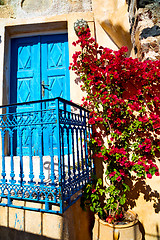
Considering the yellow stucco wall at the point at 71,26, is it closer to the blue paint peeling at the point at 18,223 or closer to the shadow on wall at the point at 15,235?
the blue paint peeling at the point at 18,223

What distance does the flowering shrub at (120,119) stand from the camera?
2766 mm

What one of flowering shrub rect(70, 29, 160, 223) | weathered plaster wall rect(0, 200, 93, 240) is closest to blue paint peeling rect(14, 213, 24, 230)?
weathered plaster wall rect(0, 200, 93, 240)

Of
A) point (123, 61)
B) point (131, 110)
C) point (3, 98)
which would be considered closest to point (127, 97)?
point (131, 110)

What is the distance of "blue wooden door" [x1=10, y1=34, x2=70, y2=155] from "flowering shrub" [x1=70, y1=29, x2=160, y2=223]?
0.60 meters

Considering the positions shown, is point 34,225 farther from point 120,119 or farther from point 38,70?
point 38,70

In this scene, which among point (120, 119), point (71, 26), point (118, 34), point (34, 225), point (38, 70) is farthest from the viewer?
point (38, 70)

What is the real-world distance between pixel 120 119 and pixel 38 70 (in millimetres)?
2078

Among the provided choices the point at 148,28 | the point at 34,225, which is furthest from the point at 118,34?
the point at 34,225

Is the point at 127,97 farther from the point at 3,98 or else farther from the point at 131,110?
the point at 3,98

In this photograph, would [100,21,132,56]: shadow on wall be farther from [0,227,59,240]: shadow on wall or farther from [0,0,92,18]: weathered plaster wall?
[0,227,59,240]: shadow on wall

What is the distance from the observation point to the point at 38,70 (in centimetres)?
396

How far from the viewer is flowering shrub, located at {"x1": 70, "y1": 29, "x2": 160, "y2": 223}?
2.77 m

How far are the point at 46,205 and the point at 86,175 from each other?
2.99ft

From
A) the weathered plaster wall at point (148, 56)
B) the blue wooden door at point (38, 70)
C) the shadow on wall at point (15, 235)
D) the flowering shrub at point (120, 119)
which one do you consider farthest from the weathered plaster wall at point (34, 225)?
the blue wooden door at point (38, 70)
